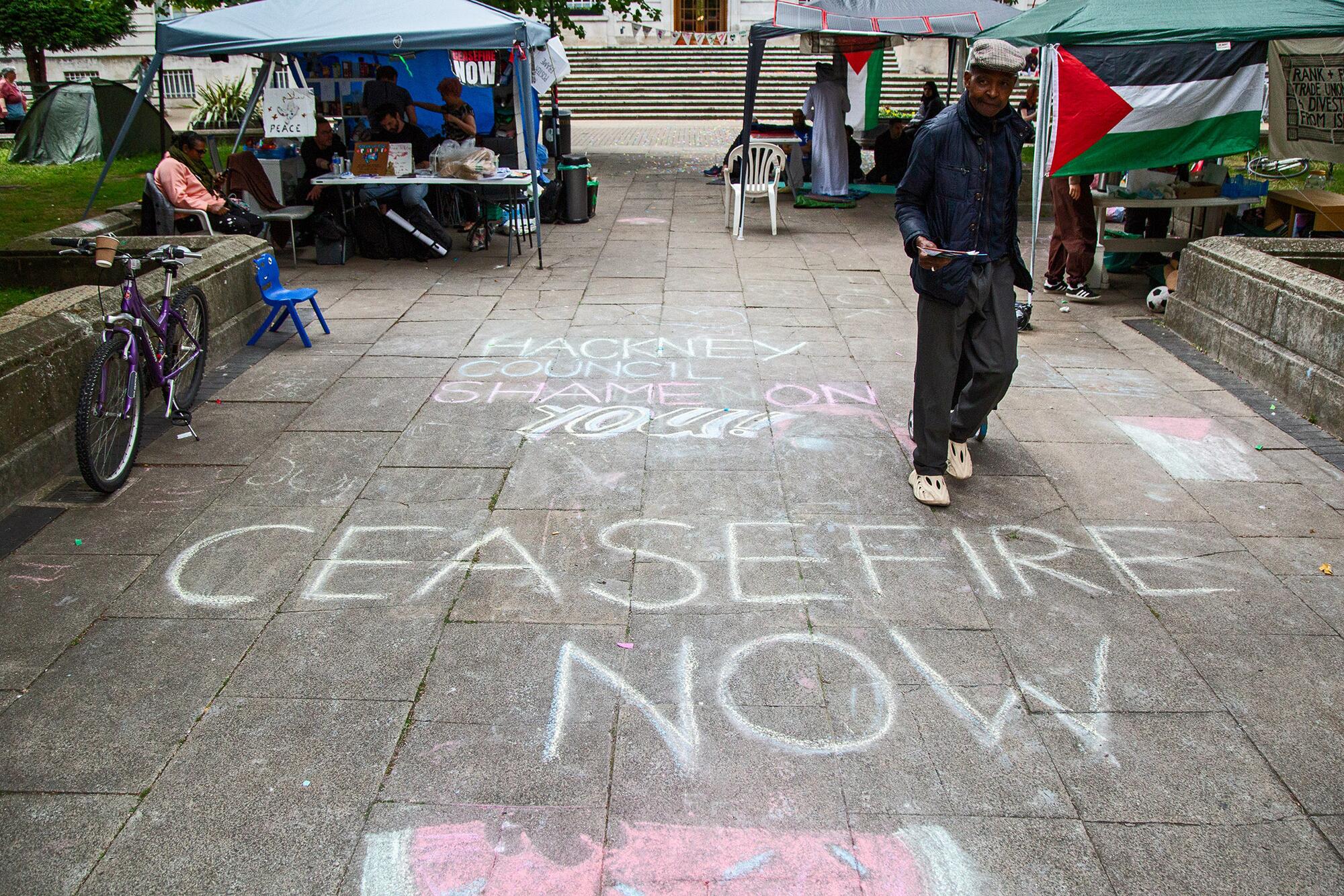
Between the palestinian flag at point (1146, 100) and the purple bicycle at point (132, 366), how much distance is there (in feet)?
19.5

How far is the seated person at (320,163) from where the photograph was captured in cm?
965

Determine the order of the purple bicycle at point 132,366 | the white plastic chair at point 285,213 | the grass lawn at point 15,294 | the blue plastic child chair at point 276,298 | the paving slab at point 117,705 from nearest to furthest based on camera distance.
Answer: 1. the paving slab at point 117,705
2. the purple bicycle at point 132,366
3. the blue plastic child chair at point 276,298
4. the grass lawn at point 15,294
5. the white plastic chair at point 285,213

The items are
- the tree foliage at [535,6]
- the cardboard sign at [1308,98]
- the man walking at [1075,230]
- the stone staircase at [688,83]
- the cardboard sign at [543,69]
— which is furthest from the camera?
the stone staircase at [688,83]

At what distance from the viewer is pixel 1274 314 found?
5.77 m

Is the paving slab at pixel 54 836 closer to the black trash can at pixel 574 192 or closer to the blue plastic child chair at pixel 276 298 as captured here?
the blue plastic child chair at pixel 276 298

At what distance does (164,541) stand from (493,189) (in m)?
6.73

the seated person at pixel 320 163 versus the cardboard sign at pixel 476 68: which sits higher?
the cardboard sign at pixel 476 68

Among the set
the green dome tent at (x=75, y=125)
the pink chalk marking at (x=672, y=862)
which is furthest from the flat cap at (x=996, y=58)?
the green dome tent at (x=75, y=125)

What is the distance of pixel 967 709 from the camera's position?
118 inches

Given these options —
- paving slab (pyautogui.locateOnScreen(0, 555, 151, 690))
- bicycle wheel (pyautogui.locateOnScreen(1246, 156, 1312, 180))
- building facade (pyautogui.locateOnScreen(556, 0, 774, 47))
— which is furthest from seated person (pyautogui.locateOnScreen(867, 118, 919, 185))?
building facade (pyautogui.locateOnScreen(556, 0, 774, 47))

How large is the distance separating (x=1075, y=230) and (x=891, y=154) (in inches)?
242

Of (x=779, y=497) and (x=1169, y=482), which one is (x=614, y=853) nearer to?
(x=779, y=497)

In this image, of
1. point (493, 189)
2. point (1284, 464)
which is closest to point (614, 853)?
point (1284, 464)

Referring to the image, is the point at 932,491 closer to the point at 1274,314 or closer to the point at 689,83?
the point at 1274,314
